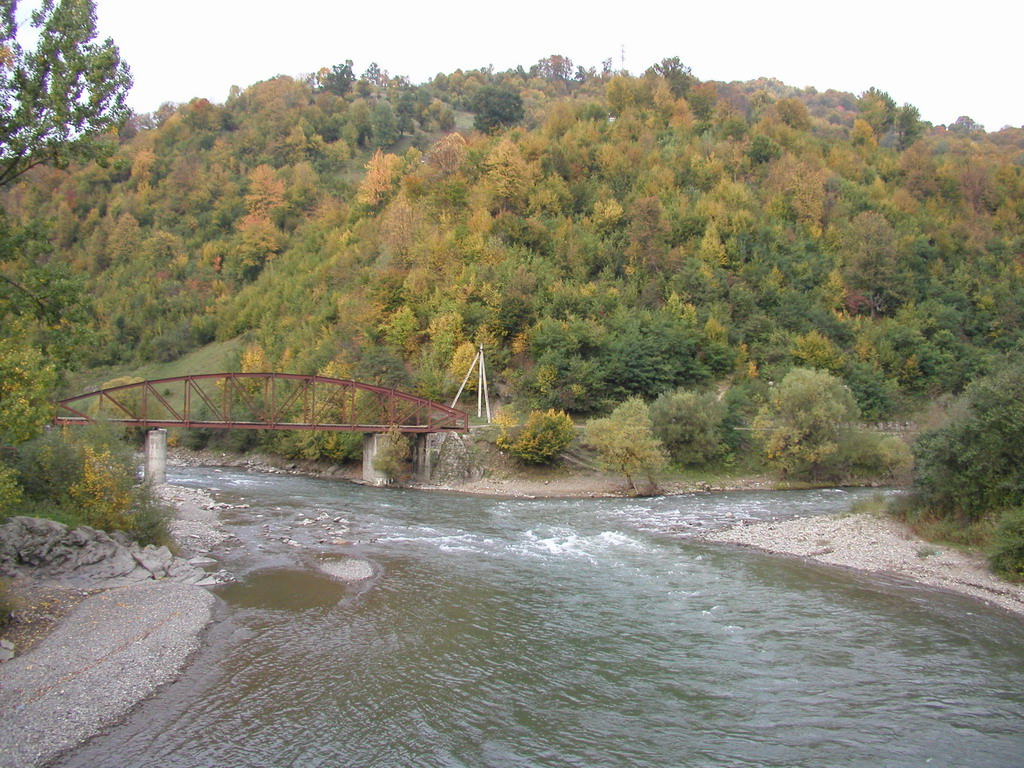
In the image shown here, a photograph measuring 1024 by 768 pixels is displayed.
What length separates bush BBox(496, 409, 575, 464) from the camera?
50969mm

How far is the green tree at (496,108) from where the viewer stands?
380ft

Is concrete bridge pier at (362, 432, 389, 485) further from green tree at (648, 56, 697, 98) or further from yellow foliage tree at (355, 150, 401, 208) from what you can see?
green tree at (648, 56, 697, 98)

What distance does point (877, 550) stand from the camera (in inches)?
1047

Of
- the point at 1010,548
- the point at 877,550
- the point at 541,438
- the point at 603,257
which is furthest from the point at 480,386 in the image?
the point at 1010,548

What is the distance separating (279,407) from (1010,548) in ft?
Result: 193

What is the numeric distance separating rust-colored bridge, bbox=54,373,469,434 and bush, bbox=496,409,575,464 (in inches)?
214

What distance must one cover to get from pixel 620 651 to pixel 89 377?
322ft

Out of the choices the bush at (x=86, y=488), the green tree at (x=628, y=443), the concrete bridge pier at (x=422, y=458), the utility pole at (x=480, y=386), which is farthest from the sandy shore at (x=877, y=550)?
the utility pole at (x=480, y=386)

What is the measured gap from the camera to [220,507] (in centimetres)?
3806

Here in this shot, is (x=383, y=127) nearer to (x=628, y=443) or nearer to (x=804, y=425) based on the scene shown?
(x=628, y=443)

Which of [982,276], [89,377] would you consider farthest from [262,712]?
[89,377]

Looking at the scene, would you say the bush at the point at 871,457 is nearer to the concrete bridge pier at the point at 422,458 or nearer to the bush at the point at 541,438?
the bush at the point at 541,438

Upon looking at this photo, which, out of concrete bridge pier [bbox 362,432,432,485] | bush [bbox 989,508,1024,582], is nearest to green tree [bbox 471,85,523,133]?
concrete bridge pier [bbox 362,432,432,485]

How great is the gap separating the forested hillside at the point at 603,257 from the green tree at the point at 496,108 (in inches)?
12.3
